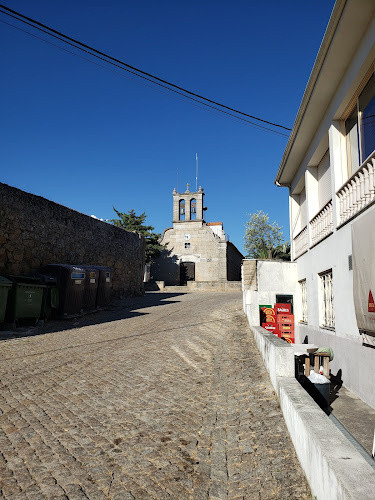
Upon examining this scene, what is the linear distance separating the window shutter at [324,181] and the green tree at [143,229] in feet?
83.7

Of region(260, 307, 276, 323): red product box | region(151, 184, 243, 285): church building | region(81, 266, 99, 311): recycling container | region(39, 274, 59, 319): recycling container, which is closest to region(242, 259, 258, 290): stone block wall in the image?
region(260, 307, 276, 323): red product box

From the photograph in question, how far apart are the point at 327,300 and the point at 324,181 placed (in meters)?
2.98

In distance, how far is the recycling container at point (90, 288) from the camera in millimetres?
13320

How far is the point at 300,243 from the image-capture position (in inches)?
440

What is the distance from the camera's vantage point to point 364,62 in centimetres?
571

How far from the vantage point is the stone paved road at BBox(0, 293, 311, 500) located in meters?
2.82

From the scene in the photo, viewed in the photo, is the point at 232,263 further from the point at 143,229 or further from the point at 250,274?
the point at 250,274

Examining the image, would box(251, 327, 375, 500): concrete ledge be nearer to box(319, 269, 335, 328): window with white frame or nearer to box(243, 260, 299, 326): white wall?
box(319, 269, 335, 328): window with white frame

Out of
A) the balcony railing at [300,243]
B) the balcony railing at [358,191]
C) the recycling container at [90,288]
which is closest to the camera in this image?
the balcony railing at [358,191]

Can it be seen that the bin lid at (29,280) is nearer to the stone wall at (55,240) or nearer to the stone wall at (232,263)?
the stone wall at (55,240)

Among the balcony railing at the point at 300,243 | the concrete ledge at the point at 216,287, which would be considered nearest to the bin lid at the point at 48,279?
the balcony railing at the point at 300,243

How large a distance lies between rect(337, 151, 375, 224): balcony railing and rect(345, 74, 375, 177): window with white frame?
429 mm

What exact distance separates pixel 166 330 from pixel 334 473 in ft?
26.8

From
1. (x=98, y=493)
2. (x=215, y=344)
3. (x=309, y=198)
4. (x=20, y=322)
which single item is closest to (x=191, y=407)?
(x=98, y=493)
